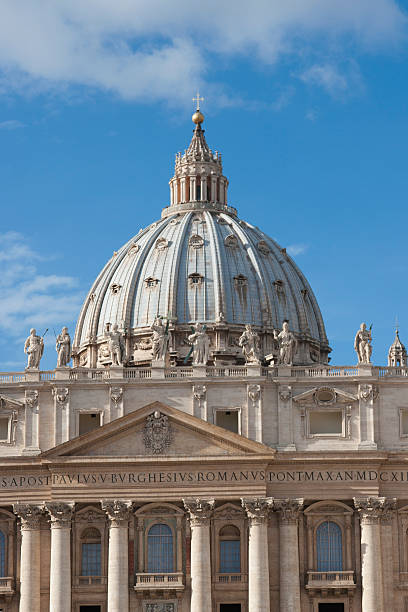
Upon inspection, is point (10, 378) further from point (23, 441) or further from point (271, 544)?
point (271, 544)

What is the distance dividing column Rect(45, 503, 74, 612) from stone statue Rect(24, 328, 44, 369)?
853 centimetres

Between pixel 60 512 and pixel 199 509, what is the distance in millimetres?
7609

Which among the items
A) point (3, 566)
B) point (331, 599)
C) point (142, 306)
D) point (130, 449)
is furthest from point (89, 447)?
point (142, 306)

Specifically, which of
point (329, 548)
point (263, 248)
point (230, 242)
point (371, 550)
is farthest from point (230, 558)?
point (263, 248)

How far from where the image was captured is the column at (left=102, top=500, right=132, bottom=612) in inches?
3366

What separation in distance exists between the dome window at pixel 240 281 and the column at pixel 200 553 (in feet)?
148

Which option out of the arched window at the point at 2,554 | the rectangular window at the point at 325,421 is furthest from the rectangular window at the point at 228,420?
the arched window at the point at 2,554

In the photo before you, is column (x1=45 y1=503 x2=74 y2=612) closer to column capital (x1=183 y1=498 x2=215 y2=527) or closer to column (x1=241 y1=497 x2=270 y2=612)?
column capital (x1=183 y1=498 x2=215 y2=527)

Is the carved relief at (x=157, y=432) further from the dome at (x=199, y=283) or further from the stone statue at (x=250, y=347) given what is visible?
the dome at (x=199, y=283)

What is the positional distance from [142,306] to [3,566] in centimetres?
4500

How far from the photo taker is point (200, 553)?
85.7 meters

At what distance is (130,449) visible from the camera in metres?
87.6

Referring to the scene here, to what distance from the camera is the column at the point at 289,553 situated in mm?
85875

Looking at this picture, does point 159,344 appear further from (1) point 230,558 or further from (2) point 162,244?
(2) point 162,244
